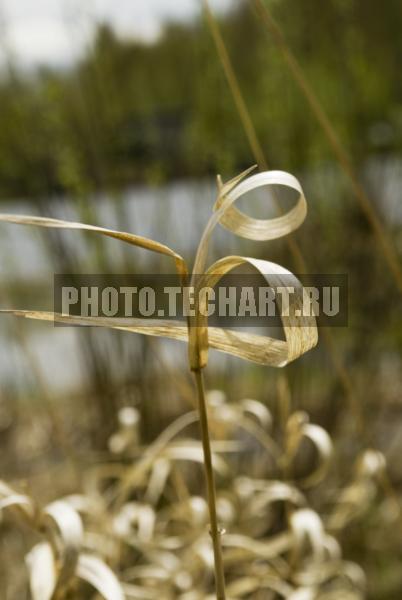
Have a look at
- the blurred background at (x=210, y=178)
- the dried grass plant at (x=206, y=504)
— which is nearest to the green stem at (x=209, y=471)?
the dried grass plant at (x=206, y=504)

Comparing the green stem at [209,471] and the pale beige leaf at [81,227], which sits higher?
the pale beige leaf at [81,227]

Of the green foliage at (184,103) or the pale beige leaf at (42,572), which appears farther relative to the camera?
the green foliage at (184,103)

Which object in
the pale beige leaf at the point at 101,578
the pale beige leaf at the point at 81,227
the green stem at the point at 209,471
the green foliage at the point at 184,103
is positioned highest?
the green foliage at the point at 184,103

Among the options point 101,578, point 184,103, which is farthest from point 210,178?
point 101,578

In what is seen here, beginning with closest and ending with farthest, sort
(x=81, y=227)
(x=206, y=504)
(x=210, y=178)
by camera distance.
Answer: (x=81, y=227) < (x=206, y=504) < (x=210, y=178)

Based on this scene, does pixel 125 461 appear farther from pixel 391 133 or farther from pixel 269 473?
pixel 391 133

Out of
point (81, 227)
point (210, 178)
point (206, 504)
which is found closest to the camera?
point (81, 227)

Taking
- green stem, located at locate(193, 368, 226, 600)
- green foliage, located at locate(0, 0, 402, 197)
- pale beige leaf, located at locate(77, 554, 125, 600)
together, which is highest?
green foliage, located at locate(0, 0, 402, 197)

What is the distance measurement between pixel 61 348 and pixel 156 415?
3.96 ft

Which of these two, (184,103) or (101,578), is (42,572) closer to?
(101,578)

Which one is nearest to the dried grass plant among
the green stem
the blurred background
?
the green stem

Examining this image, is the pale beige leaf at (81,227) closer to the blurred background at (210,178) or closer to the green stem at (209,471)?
the green stem at (209,471)

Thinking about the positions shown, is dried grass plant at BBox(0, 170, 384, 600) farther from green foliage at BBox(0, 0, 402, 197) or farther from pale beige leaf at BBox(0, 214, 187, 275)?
green foliage at BBox(0, 0, 402, 197)

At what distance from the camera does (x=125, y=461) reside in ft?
1.89
